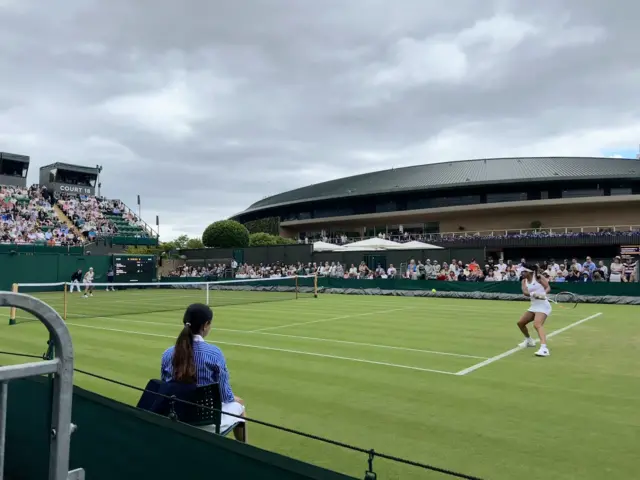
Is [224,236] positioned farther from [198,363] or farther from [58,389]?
[58,389]

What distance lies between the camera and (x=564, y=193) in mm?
55656

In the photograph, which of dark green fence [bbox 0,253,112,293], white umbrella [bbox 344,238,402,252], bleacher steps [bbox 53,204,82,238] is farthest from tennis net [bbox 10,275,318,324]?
bleacher steps [bbox 53,204,82,238]

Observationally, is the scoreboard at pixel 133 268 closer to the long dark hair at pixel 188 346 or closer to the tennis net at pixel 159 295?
the tennis net at pixel 159 295

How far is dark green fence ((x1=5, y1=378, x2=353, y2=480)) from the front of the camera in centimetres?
267

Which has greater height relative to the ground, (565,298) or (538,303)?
(538,303)

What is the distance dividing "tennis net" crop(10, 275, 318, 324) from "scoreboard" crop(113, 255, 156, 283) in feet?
3.90

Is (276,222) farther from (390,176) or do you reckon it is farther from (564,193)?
(564,193)

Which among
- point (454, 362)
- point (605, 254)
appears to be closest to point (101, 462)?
point (454, 362)

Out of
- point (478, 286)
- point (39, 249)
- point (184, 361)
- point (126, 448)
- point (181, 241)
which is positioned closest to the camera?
point (126, 448)

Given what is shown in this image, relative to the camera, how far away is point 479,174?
6084 centimetres

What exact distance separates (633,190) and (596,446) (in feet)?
190

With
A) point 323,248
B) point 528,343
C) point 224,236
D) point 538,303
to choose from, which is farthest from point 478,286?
point 224,236

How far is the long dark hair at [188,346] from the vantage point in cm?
421

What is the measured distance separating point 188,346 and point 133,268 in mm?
33720
